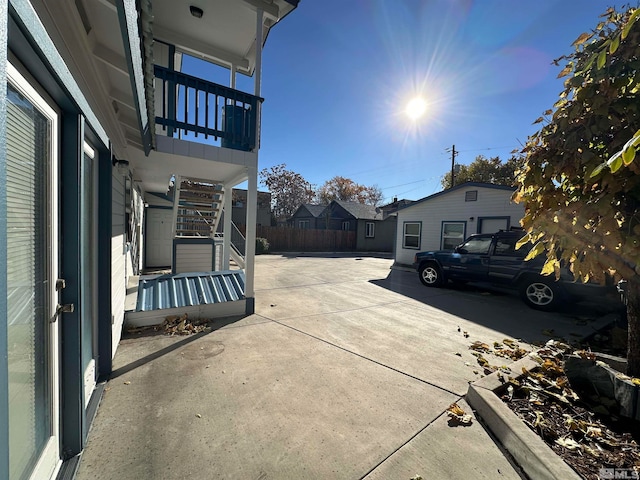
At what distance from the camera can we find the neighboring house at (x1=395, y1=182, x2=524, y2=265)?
9695 millimetres

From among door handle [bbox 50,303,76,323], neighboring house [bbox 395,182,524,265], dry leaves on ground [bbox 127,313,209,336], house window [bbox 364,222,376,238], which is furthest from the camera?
house window [bbox 364,222,376,238]

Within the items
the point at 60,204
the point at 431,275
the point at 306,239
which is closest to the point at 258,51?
the point at 60,204

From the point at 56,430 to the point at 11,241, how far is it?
1247 millimetres

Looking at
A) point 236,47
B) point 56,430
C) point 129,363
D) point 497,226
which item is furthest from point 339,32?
point 497,226

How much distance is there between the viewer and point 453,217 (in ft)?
36.7

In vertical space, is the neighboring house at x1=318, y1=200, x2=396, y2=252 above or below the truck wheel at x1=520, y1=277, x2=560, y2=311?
above

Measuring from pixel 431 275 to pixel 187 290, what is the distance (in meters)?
6.39

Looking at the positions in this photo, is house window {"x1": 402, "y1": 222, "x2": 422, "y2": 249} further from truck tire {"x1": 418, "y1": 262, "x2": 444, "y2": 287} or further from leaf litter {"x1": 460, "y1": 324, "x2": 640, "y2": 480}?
leaf litter {"x1": 460, "y1": 324, "x2": 640, "y2": 480}

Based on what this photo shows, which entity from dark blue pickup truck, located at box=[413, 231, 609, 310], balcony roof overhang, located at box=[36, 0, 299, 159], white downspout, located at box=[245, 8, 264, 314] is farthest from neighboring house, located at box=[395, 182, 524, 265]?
balcony roof overhang, located at box=[36, 0, 299, 159]

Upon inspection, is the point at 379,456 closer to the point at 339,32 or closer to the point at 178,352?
the point at 178,352

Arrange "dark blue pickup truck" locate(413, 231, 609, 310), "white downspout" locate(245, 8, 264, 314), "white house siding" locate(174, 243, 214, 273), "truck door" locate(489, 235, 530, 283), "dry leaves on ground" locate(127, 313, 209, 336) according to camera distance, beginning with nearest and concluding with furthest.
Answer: "dry leaves on ground" locate(127, 313, 209, 336) → "white downspout" locate(245, 8, 264, 314) → "dark blue pickup truck" locate(413, 231, 609, 310) → "truck door" locate(489, 235, 530, 283) → "white house siding" locate(174, 243, 214, 273)

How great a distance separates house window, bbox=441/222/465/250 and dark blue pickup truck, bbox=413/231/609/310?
3582 millimetres

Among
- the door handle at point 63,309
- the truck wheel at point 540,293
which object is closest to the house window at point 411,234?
the truck wheel at point 540,293

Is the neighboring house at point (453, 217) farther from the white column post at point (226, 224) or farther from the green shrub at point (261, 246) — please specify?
the white column post at point (226, 224)
